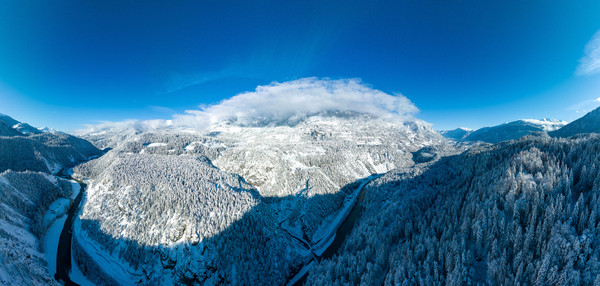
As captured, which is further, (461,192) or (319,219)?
(319,219)

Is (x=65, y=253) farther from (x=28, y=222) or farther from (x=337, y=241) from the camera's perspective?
(x=337, y=241)

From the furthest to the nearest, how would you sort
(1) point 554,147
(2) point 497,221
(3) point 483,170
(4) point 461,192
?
(3) point 483,170, (4) point 461,192, (1) point 554,147, (2) point 497,221

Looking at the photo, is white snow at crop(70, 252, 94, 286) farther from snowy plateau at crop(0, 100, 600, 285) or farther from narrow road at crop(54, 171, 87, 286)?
narrow road at crop(54, 171, 87, 286)

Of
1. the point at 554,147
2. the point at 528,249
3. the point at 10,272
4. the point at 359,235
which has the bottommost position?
the point at 359,235

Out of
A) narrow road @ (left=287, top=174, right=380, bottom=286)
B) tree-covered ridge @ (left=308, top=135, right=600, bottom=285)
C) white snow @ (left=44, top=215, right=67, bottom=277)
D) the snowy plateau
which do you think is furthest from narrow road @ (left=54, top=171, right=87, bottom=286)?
tree-covered ridge @ (left=308, top=135, right=600, bottom=285)

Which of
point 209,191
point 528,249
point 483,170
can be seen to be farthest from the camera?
point 209,191

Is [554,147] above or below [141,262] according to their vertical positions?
above

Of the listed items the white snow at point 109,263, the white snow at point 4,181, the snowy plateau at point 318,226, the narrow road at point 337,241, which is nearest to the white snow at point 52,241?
the snowy plateau at point 318,226

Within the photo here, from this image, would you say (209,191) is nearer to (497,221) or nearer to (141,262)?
(141,262)

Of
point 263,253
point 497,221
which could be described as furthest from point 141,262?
point 497,221
